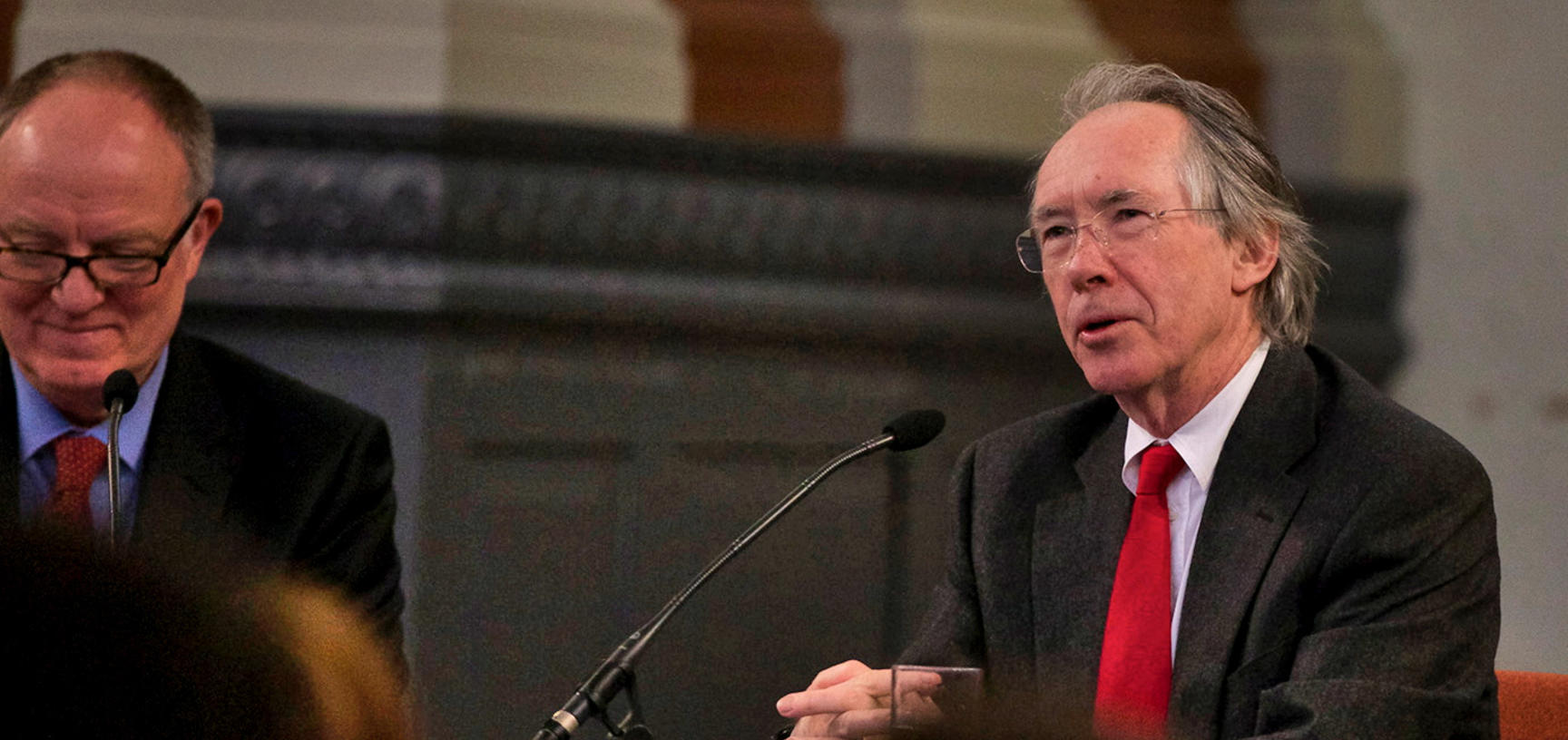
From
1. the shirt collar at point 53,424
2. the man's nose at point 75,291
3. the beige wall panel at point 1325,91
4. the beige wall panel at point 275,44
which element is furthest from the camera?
the beige wall panel at point 1325,91

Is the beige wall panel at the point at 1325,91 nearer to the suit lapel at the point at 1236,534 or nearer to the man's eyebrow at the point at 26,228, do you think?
the suit lapel at the point at 1236,534

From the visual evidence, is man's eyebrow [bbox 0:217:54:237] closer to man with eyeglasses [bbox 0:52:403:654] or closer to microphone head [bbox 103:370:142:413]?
man with eyeglasses [bbox 0:52:403:654]

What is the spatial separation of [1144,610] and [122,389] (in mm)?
1182

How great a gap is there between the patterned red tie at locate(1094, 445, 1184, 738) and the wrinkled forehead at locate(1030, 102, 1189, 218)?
29 cm

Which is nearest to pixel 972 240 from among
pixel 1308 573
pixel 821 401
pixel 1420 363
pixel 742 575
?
pixel 821 401

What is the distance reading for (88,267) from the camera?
2.00m

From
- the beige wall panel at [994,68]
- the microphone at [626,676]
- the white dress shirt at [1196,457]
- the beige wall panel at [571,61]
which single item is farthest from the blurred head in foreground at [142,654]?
the beige wall panel at [994,68]

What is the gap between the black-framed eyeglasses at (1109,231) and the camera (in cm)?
181

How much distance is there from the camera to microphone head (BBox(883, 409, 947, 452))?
184 cm

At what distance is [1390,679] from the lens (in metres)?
1.53

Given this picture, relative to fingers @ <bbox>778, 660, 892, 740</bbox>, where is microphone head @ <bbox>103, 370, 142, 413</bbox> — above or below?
above

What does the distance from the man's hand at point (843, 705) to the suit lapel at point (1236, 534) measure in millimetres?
321

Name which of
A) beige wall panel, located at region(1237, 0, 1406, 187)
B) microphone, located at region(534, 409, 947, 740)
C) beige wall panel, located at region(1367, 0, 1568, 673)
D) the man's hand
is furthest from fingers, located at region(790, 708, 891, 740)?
beige wall panel, located at region(1367, 0, 1568, 673)

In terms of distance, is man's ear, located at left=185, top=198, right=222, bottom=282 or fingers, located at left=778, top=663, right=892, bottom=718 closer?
fingers, located at left=778, top=663, right=892, bottom=718
